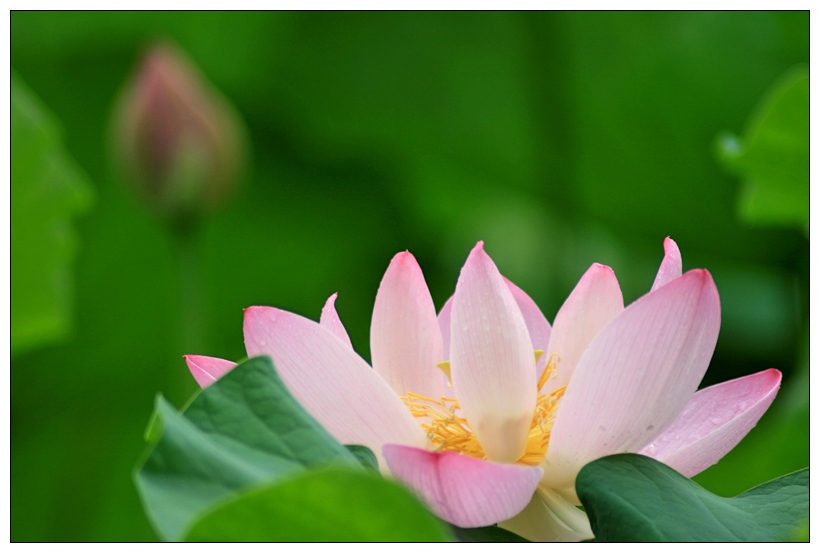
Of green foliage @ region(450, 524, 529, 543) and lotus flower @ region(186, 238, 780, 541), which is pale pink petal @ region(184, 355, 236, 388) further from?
green foliage @ region(450, 524, 529, 543)

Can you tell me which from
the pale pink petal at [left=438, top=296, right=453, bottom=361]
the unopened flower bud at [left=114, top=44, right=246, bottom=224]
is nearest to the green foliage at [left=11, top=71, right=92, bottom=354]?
the unopened flower bud at [left=114, top=44, right=246, bottom=224]

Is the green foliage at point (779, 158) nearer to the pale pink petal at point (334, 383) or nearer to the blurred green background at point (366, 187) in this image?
the blurred green background at point (366, 187)

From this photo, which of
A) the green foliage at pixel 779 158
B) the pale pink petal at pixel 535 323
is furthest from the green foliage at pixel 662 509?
the green foliage at pixel 779 158

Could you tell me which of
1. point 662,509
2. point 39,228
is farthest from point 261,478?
point 39,228

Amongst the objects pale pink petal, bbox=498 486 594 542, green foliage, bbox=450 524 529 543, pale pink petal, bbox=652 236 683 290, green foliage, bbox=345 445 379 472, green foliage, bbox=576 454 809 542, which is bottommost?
pale pink petal, bbox=498 486 594 542

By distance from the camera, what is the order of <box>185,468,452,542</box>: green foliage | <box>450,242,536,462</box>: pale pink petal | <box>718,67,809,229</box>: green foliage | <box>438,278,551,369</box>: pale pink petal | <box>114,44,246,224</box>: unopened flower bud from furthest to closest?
1. <box>114,44,246,224</box>: unopened flower bud
2. <box>718,67,809,229</box>: green foliage
3. <box>438,278,551,369</box>: pale pink petal
4. <box>450,242,536,462</box>: pale pink petal
5. <box>185,468,452,542</box>: green foliage

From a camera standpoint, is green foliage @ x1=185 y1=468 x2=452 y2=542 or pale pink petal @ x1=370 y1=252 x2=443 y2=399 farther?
pale pink petal @ x1=370 y1=252 x2=443 y2=399

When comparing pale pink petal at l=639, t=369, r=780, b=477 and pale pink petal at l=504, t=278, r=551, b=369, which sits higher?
pale pink petal at l=504, t=278, r=551, b=369
